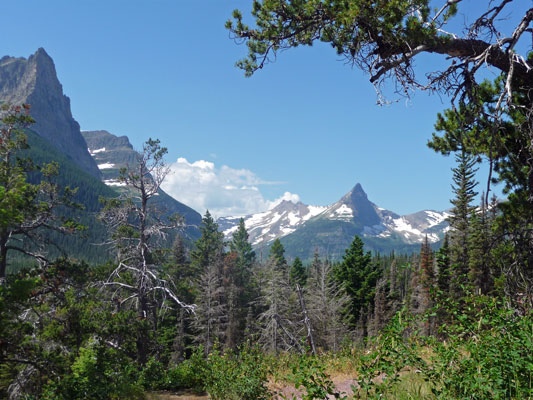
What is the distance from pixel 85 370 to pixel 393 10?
9423mm

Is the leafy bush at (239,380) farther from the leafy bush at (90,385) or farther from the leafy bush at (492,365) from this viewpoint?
the leafy bush at (492,365)

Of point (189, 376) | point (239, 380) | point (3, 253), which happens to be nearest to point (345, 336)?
point (189, 376)

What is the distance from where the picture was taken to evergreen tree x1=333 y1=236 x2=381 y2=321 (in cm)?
4266

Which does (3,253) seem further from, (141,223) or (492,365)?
(492,365)

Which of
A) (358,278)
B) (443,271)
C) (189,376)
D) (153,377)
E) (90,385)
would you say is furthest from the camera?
(358,278)

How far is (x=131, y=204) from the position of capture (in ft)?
47.0

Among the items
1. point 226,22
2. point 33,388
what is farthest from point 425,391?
point 33,388

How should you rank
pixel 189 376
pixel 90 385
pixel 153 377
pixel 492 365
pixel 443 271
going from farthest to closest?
pixel 153 377 < pixel 189 376 < pixel 90 385 < pixel 443 271 < pixel 492 365

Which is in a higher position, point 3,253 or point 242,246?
point 242,246

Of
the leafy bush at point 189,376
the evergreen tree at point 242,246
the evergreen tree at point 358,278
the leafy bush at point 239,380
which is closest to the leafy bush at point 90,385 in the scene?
the leafy bush at point 239,380

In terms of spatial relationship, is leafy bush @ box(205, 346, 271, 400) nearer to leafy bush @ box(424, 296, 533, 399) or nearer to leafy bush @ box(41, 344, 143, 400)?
leafy bush @ box(41, 344, 143, 400)

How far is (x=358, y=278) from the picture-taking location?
43.8 metres

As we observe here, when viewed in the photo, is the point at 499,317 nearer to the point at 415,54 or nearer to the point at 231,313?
the point at 415,54

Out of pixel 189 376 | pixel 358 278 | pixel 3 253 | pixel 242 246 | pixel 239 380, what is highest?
pixel 242 246
